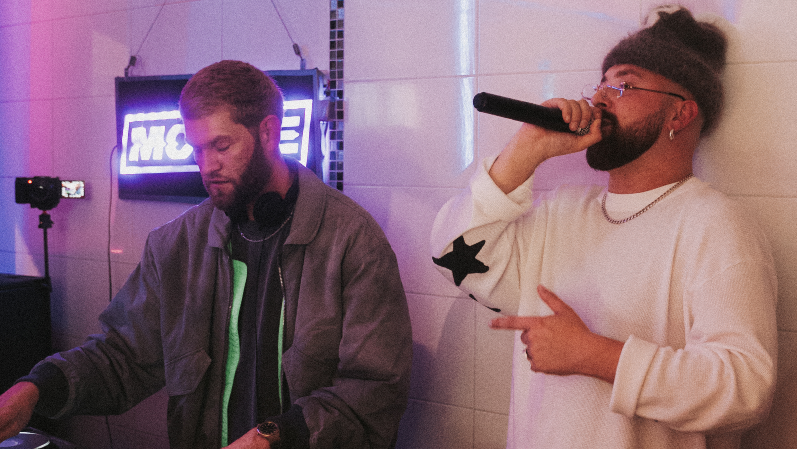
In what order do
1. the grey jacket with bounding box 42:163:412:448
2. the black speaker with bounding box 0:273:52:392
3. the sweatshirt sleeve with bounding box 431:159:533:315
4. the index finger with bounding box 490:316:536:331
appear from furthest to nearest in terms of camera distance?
the black speaker with bounding box 0:273:52:392 < the grey jacket with bounding box 42:163:412:448 < the sweatshirt sleeve with bounding box 431:159:533:315 < the index finger with bounding box 490:316:536:331

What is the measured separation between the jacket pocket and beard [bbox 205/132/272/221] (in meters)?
0.47

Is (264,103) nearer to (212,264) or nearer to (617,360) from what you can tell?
(212,264)

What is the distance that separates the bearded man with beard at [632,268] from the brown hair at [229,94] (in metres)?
0.71

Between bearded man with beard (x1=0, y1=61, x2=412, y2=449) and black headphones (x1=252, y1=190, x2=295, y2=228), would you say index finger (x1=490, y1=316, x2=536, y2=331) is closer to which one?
bearded man with beard (x1=0, y1=61, x2=412, y2=449)

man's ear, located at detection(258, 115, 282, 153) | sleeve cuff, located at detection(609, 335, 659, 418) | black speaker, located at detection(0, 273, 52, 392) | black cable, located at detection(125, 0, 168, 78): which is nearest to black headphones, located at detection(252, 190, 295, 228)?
man's ear, located at detection(258, 115, 282, 153)

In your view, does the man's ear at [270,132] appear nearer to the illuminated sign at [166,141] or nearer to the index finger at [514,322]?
the illuminated sign at [166,141]

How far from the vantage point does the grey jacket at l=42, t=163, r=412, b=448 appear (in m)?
1.42

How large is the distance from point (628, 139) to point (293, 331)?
111 centimetres

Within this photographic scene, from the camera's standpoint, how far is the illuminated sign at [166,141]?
2.00 meters

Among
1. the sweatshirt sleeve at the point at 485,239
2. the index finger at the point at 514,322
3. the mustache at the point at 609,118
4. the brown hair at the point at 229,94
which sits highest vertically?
the brown hair at the point at 229,94

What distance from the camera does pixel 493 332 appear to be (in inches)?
73.0

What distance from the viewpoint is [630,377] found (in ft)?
3.20

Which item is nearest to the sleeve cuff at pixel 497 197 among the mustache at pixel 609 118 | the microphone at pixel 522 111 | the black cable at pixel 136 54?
the microphone at pixel 522 111

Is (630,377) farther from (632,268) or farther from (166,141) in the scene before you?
(166,141)
